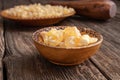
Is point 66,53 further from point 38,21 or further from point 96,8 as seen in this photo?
point 96,8

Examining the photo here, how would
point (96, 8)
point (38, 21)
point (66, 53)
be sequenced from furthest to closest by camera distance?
1. point (96, 8)
2. point (38, 21)
3. point (66, 53)

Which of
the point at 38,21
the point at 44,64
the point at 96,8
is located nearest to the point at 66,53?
the point at 44,64

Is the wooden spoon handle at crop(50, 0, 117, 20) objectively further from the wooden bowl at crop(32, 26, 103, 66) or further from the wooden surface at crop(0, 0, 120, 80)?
the wooden bowl at crop(32, 26, 103, 66)

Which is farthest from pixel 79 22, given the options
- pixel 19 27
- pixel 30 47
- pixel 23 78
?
pixel 23 78

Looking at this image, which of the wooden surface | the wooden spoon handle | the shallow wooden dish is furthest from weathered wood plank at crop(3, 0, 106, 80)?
the wooden spoon handle

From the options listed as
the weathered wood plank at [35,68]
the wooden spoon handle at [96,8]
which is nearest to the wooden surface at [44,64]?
the weathered wood plank at [35,68]

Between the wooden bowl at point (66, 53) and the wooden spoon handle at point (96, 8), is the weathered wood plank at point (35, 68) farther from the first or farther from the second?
the wooden spoon handle at point (96, 8)

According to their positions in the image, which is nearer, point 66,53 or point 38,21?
point 66,53

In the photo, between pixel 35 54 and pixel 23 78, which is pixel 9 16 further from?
pixel 23 78
